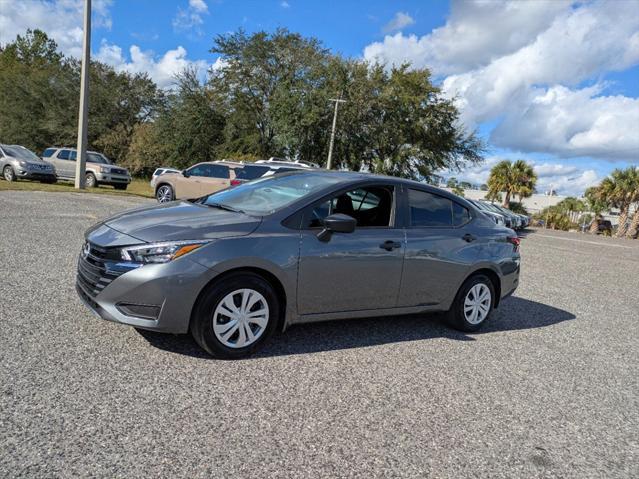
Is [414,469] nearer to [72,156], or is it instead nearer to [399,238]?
[399,238]

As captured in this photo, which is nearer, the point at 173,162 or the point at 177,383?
the point at 177,383

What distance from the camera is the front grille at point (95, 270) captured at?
3709 millimetres

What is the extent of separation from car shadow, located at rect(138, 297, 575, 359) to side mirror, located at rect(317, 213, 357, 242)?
40.2 inches

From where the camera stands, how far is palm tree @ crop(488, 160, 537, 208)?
4059cm

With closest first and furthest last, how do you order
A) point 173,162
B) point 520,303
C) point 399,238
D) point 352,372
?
1. point 352,372
2. point 399,238
3. point 520,303
4. point 173,162

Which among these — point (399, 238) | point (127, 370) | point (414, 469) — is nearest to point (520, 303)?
point (399, 238)

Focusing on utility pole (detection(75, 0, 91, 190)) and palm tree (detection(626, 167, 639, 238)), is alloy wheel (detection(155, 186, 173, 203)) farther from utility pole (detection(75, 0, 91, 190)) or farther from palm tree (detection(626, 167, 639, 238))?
palm tree (detection(626, 167, 639, 238))

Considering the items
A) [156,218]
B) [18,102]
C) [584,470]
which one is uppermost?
[18,102]

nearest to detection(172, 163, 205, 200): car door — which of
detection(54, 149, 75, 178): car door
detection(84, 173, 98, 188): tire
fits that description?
detection(84, 173, 98, 188): tire

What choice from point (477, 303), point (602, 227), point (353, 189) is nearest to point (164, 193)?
point (353, 189)

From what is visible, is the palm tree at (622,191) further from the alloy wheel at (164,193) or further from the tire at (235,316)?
the tire at (235,316)

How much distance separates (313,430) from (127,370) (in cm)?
144

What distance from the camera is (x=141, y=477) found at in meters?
2.42

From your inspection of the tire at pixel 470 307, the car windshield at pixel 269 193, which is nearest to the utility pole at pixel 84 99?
the car windshield at pixel 269 193
